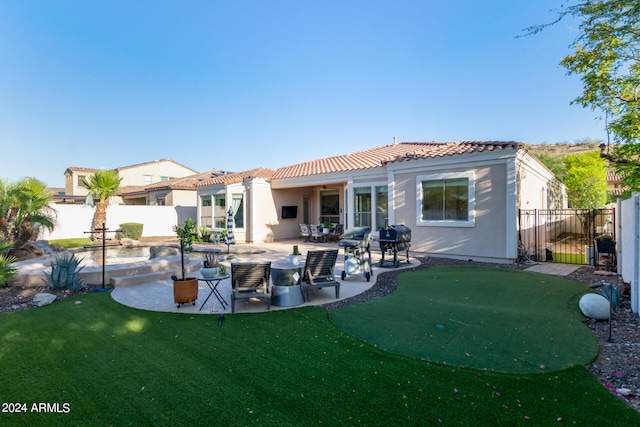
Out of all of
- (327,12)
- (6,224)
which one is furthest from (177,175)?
(327,12)

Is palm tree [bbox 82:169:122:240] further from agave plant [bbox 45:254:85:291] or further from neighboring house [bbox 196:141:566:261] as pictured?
agave plant [bbox 45:254:85:291]

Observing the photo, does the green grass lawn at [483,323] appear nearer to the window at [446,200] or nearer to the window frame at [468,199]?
the window frame at [468,199]

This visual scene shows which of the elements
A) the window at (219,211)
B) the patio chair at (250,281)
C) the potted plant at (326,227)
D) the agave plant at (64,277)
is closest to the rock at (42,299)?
the agave plant at (64,277)

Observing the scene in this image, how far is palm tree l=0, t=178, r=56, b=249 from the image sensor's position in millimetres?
11664

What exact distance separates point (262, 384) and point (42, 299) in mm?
5982

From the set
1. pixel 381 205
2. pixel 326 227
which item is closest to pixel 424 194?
pixel 381 205

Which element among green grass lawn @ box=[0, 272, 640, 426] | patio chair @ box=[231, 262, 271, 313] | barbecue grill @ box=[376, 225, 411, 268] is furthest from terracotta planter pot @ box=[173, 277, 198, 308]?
barbecue grill @ box=[376, 225, 411, 268]

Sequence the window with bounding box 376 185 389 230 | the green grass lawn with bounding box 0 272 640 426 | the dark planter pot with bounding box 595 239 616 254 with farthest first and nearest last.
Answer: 1. the window with bounding box 376 185 389 230
2. the dark planter pot with bounding box 595 239 616 254
3. the green grass lawn with bounding box 0 272 640 426

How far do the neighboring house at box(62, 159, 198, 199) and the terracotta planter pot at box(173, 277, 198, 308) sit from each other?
3817 centimetres

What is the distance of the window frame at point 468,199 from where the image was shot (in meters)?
11.7

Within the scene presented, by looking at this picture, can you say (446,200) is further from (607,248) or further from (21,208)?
(21,208)

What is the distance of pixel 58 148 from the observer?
21.5 meters

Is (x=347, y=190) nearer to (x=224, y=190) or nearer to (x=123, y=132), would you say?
(x=224, y=190)

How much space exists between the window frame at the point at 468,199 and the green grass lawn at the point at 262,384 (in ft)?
28.5
